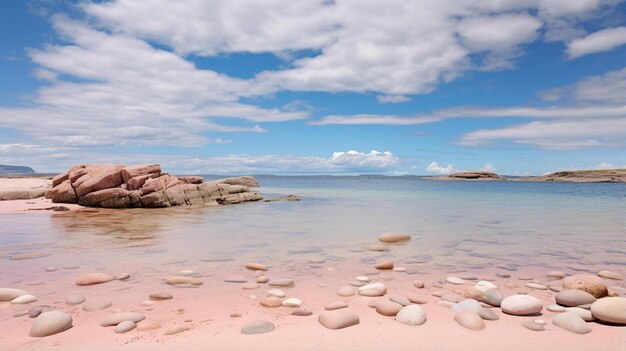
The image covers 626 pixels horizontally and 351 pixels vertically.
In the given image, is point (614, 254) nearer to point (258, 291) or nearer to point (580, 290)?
point (580, 290)

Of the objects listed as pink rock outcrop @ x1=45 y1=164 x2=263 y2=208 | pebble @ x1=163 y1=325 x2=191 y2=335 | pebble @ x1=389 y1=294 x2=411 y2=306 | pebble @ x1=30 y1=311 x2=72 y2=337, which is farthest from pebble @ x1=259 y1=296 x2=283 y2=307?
pink rock outcrop @ x1=45 y1=164 x2=263 y2=208

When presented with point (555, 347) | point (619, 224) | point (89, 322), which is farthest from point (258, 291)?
point (619, 224)

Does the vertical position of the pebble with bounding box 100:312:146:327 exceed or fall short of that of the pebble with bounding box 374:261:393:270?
it exceeds it

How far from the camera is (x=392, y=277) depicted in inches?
269

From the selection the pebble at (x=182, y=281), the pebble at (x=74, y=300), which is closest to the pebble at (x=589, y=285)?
the pebble at (x=182, y=281)

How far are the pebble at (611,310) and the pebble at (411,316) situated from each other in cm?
211

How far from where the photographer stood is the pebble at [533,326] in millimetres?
4195

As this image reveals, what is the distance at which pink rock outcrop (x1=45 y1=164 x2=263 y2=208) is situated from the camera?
74.0 feet

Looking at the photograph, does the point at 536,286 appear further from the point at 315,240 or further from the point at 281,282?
the point at 315,240

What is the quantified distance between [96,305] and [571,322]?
6.15m

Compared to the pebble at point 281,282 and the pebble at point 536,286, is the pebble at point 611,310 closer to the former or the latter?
the pebble at point 536,286

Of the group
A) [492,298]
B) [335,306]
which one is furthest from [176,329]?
[492,298]

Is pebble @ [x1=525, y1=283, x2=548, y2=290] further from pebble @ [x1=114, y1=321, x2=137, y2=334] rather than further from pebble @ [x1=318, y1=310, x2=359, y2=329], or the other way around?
pebble @ [x1=114, y1=321, x2=137, y2=334]

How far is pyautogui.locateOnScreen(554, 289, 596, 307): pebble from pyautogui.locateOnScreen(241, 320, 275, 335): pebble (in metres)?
4.22
